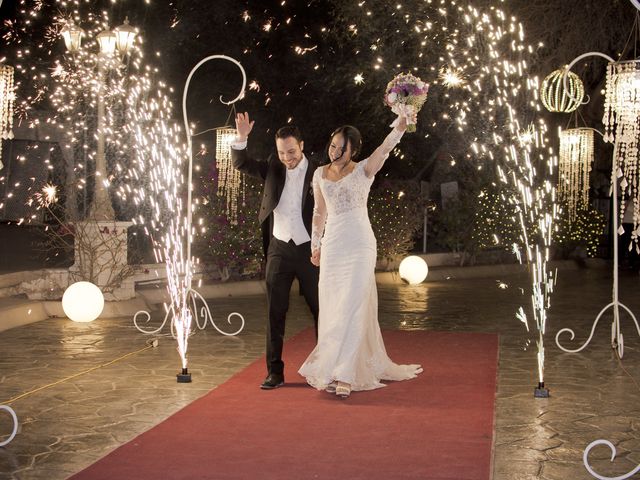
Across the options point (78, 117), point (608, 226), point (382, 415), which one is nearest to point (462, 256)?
point (608, 226)

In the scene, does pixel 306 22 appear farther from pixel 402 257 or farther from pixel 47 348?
pixel 47 348

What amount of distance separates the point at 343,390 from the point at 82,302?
4657mm

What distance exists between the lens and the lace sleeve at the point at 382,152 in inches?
275

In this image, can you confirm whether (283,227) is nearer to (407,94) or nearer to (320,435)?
(407,94)

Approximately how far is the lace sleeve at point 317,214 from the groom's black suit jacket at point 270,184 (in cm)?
15

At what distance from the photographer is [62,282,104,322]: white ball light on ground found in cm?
1084

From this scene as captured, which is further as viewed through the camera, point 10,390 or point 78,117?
point 78,117

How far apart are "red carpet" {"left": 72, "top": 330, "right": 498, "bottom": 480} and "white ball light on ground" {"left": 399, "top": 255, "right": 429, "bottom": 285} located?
776 centimetres

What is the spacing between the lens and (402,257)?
17.5m

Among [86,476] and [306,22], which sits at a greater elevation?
[306,22]

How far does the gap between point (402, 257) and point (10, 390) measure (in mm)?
10765

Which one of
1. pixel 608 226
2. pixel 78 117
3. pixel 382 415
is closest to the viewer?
pixel 382 415

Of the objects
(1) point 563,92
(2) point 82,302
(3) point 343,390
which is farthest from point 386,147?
(2) point 82,302

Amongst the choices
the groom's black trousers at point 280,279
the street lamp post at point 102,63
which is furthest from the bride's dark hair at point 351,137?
the street lamp post at point 102,63
